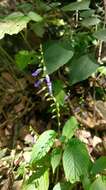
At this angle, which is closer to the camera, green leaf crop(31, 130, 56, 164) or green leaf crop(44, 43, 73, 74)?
green leaf crop(31, 130, 56, 164)

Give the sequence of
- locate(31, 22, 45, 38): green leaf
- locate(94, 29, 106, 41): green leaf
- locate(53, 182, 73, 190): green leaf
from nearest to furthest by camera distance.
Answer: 1. locate(53, 182, 73, 190): green leaf
2. locate(94, 29, 106, 41): green leaf
3. locate(31, 22, 45, 38): green leaf

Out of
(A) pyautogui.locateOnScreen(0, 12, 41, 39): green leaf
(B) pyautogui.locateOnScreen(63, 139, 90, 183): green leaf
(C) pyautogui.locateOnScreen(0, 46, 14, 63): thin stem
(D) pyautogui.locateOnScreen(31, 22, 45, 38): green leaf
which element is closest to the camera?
(B) pyautogui.locateOnScreen(63, 139, 90, 183): green leaf

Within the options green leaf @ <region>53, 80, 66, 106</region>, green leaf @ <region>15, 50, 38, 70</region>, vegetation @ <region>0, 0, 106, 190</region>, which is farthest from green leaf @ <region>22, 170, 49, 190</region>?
green leaf @ <region>15, 50, 38, 70</region>

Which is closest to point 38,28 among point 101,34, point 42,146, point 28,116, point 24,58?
point 24,58

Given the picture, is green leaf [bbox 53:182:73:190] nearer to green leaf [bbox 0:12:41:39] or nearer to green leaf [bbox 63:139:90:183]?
green leaf [bbox 63:139:90:183]

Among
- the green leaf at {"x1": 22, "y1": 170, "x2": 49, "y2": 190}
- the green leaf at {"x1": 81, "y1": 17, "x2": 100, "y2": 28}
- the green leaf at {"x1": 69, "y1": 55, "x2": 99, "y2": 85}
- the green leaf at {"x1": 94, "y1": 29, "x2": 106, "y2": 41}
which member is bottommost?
the green leaf at {"x1": 22, "y1": 170, "x2": 49, "y2": 190}

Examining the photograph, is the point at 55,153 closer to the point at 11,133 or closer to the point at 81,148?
the point at 81,148

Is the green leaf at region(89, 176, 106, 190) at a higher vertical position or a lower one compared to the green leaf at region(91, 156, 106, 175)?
lower
